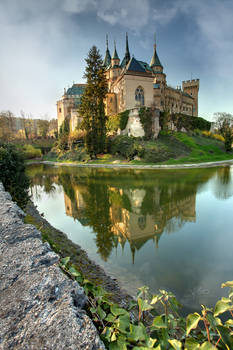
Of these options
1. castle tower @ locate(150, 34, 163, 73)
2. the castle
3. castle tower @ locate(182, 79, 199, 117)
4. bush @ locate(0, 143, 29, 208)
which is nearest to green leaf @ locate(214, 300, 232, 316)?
bush @ locate(0, 143, 29, 208)

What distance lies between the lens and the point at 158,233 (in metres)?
6.64

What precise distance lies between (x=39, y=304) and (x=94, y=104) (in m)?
32.9

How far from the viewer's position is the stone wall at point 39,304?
4.12 ft

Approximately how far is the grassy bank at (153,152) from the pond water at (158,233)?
16.2 meters

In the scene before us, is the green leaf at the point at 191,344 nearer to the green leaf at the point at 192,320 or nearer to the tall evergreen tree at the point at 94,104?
the green leaf at the point at 192,320

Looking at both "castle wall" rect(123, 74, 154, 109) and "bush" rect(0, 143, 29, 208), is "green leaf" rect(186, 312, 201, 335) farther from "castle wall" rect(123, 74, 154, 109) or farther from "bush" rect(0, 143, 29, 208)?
"castle wall" rect(123, 74, 154, 109)

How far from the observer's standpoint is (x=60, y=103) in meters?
52.2

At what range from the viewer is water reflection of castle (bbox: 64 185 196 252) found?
664 centimetres

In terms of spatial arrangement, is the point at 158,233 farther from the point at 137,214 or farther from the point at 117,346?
the point at 117,346

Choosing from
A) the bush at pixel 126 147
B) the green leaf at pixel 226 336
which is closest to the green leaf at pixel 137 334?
the green leaf at pixel 226 336

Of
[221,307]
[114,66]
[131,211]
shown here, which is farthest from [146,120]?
[221,307]

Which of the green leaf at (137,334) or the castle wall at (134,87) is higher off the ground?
the castle wall at (134,87)

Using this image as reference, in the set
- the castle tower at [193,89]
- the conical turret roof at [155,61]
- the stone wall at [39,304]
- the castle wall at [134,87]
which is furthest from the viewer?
the castle tower at [193,89]

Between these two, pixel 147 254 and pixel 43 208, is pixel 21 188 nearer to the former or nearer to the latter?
pixel 43 208
